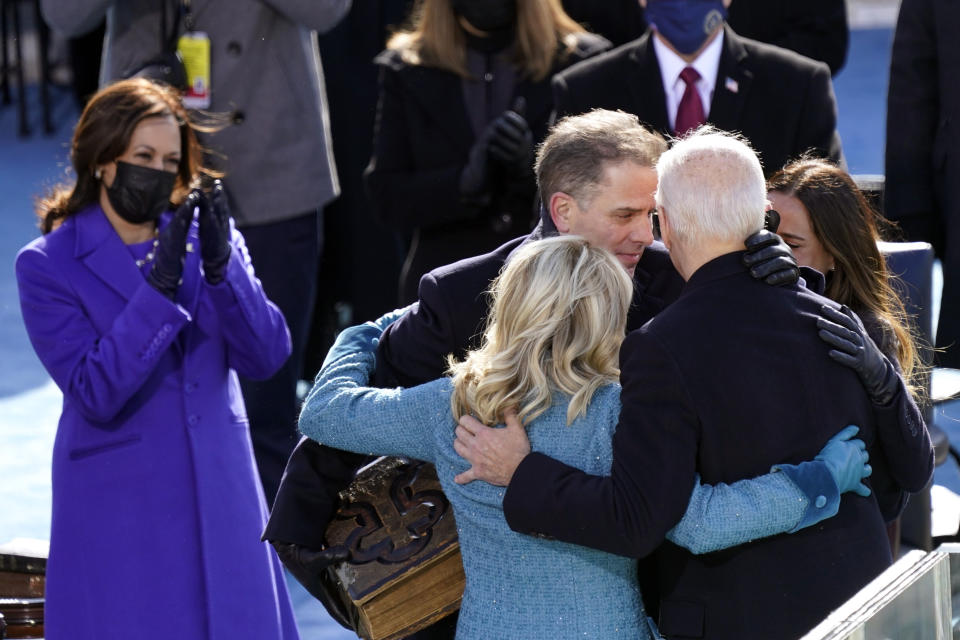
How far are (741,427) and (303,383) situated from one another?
14.8 feet

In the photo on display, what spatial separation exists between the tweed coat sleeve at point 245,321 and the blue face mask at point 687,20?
148 cm

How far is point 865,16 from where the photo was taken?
49.2ft

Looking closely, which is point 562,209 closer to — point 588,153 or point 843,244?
point 588,153

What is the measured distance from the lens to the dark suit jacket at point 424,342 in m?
2.98

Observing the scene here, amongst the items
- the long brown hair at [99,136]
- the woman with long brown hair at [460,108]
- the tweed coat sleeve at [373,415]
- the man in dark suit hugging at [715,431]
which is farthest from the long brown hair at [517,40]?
the man in dark suit hugging at [715,431]

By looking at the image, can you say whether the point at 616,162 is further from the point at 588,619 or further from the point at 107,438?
the point at 107,438

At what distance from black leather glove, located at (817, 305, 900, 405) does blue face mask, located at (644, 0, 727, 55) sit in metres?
1.93

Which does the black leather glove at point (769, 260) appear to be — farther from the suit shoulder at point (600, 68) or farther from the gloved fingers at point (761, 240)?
the suit shoulder at point (600, 68)

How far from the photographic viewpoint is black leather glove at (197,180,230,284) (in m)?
3.69

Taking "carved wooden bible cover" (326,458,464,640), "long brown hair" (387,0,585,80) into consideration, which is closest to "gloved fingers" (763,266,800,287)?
"carved wooden bible cover" (326,458,464,640)

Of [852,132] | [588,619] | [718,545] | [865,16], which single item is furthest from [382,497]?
[865,16]

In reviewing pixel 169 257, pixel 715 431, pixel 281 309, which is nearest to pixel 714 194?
pixel 715 431

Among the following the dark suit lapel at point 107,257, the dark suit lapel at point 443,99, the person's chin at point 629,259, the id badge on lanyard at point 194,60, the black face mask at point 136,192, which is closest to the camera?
the person's chin at point 629,259

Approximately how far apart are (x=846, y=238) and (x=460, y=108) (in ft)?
6.48
